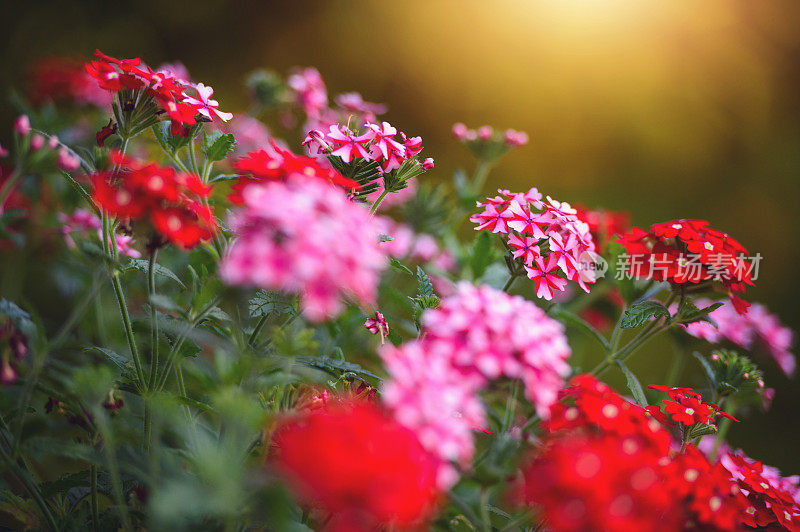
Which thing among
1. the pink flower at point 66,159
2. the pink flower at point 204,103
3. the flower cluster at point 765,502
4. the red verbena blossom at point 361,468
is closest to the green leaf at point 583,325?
the flower cluster at point 765,502

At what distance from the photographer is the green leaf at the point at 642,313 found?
980 mm

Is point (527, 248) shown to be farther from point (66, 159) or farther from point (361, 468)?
point (66, 159)

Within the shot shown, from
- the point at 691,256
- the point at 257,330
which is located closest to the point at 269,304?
the point at 257,330

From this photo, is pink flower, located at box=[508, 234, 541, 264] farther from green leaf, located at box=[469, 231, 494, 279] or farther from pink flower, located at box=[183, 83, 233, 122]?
pink flower, located at box=[183, 83, 233, 122]

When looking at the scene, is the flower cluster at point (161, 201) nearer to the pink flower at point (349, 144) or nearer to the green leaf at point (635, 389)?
the pink flower at point (349, 144)

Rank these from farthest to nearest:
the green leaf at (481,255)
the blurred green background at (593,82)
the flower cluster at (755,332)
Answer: the blurred green background at (593,82) < the flower cluster at (755,332) < the green leaf at (481,255)

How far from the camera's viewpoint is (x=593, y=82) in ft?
9.02

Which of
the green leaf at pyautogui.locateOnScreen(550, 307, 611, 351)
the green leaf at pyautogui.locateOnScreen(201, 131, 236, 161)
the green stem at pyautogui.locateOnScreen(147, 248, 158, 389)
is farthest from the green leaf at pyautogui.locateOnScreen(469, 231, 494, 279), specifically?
the green stem at pyautogui.locateOnScreen(147, 248, 158, 389)

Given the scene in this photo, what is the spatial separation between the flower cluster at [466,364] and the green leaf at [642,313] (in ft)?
1.25

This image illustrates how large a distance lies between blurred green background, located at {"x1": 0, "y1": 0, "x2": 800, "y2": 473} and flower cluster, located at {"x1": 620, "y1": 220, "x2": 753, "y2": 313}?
1.61m

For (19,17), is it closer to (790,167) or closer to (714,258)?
(714,258)

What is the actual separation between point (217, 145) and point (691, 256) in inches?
32.7

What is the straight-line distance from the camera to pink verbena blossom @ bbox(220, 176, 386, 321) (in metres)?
0.54

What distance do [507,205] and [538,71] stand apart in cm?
203
